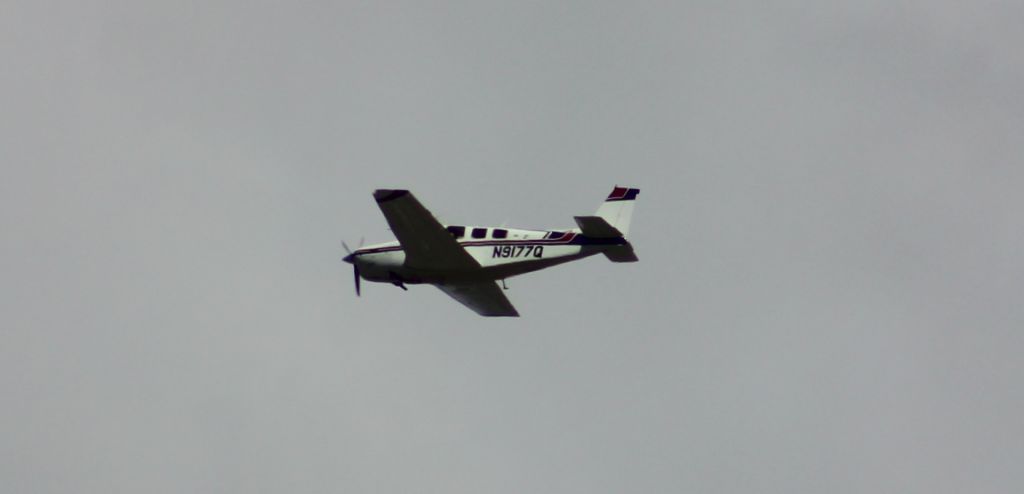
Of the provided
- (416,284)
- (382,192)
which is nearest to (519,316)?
(416,284)

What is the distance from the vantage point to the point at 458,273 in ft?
146

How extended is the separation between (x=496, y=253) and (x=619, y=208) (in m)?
4.33

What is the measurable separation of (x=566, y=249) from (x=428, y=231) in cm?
442

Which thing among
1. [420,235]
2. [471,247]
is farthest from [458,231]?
[420,235]

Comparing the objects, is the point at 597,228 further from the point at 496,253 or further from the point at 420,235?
the point at 420,235

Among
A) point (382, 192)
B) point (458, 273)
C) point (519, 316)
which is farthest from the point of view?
point (519, 316)

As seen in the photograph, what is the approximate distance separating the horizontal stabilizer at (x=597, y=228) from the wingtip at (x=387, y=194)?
212 inches

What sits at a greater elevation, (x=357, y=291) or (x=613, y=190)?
(x=613, y=190)

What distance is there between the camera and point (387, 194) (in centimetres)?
4131

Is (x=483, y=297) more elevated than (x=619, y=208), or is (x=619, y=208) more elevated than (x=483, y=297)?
(x=619, y=208)

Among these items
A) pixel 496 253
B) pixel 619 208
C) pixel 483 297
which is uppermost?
pixel 619 208

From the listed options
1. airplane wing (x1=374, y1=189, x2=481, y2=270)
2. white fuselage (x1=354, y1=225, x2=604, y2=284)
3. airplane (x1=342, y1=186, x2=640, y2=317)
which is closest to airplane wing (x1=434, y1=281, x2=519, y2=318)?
airplane (x1=342, y1=186, x2=640, y2=317)

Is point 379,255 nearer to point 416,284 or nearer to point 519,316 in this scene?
point 416,284

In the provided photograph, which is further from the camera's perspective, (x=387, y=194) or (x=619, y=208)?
(x=619, y=208)
